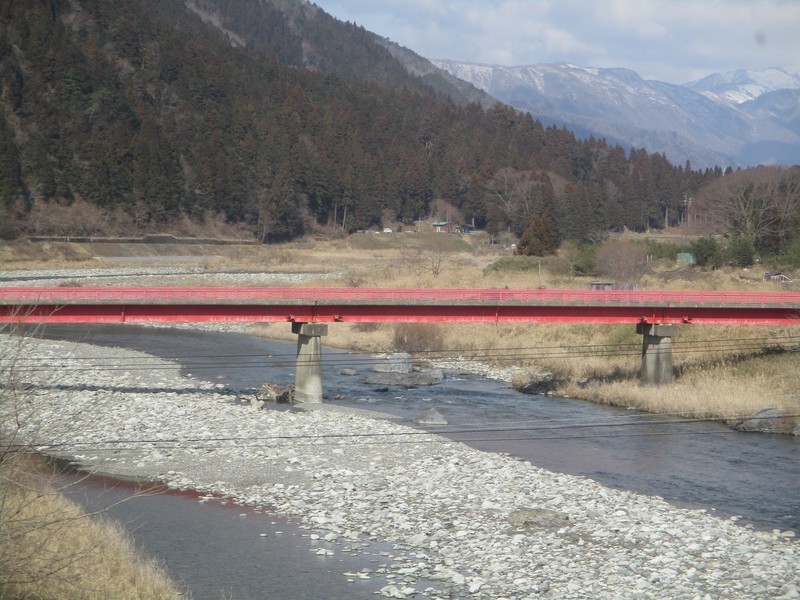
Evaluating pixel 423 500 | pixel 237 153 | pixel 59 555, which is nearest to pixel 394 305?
pixel 423 500

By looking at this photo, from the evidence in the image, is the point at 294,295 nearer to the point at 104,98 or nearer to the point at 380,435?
the point at 380,435

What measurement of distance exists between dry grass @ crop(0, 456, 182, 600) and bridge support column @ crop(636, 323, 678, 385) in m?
25.4

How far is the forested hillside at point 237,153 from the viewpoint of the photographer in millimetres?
106500

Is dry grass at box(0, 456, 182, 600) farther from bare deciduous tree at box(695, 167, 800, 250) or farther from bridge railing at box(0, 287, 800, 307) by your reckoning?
bare deciduous tree at box(695, 167, 800, 250)

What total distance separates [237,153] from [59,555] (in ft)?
394

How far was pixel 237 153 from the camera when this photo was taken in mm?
131500

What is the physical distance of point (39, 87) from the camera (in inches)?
→ 4360

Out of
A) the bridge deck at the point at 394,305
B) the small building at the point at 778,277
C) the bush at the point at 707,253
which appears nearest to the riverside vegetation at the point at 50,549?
the bridge deck at the point at 394,305

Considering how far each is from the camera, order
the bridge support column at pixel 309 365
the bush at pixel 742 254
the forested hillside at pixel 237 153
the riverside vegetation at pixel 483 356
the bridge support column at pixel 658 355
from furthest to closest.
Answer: the forested hillside at pixel 237 153, the bush at pixel 742 254, the bridge support column at pixel 658 355, the bridge support column at pixel 309 365, the riverside vegetation at pixel 483 356

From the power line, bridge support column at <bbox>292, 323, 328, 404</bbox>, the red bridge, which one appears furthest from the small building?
bridge support column at <bbox>292, 323, 328, 404</bbox>

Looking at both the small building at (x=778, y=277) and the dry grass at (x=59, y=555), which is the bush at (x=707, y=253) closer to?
the small building at (x=778, y=277)

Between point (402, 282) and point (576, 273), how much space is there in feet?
47.2

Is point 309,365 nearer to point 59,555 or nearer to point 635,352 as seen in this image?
point 635,352

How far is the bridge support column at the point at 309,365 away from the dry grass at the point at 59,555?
1633 cm
